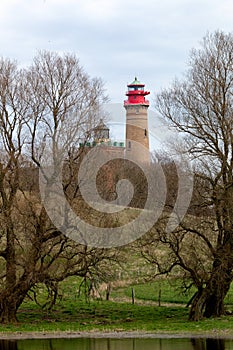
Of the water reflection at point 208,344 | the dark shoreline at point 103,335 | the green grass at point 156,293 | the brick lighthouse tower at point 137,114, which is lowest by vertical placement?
the dark shoreline at point 103,335

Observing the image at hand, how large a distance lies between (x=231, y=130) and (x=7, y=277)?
1063 cm

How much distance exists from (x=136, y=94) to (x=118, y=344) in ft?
222

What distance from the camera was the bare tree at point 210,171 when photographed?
2828 cm

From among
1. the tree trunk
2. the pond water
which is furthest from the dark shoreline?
the tree trunk

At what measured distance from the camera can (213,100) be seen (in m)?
29.0

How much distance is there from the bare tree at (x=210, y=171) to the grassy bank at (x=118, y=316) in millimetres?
1588

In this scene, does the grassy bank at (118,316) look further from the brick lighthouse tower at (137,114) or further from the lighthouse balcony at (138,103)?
the lighthouse balcony at (138,103)

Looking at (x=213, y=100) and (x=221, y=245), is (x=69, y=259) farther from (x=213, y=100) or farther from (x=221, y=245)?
(x=213, y=100)

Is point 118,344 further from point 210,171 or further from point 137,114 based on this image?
point 137,114

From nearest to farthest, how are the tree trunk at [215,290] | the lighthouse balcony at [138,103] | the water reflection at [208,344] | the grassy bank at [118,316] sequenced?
the water reflection at [208,344]
the grassy bank at [118,316]
the tree trunk at [215,290]
the lighthouse balcony at [138,103]

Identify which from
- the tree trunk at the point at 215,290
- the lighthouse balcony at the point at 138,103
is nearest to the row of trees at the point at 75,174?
the tree trunk at the point at 215,290

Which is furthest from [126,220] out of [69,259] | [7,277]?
[7,277]

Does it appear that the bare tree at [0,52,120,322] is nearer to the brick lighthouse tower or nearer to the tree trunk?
the tree trunk

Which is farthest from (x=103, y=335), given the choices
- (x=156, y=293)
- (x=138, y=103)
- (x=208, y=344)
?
(x=138, y=103)
